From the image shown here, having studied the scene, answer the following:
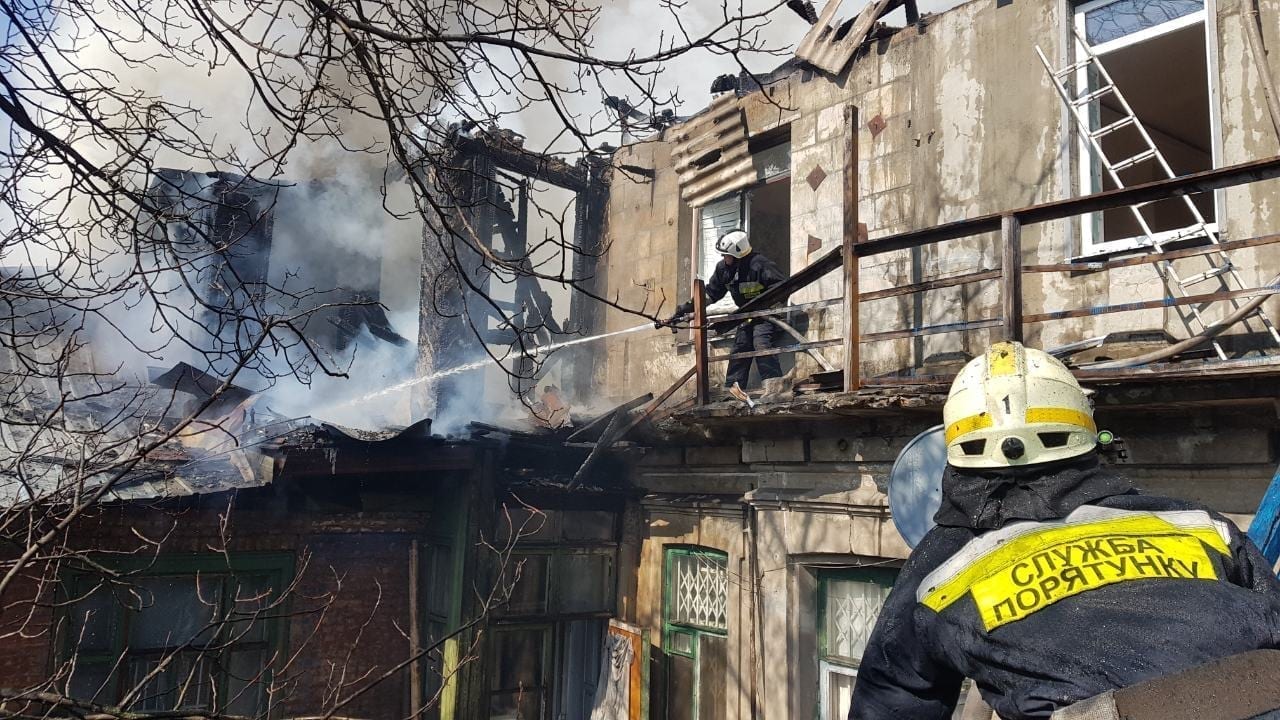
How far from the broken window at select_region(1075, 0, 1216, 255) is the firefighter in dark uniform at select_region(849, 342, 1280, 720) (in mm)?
4278

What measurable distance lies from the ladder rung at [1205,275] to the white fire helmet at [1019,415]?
141 inches

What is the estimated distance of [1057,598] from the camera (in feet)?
7.13

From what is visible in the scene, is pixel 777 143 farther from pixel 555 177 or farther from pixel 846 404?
pixel 846 404

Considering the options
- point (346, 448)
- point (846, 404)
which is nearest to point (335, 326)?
point (346, 448)

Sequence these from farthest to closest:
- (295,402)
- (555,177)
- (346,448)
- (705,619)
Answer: (295,402)
(555,177)
(705,619)
(346,448)

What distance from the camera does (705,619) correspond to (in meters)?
8.92

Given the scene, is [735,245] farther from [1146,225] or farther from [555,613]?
[555,613]

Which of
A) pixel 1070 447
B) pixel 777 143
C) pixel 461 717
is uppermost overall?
pixel 777 143

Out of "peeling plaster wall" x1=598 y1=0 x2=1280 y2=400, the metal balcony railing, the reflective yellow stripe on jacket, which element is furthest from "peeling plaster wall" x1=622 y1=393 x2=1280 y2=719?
the reflective yellow stripe on jacket

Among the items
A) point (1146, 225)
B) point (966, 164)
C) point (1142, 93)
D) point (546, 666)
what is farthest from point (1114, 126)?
point (546, 666)

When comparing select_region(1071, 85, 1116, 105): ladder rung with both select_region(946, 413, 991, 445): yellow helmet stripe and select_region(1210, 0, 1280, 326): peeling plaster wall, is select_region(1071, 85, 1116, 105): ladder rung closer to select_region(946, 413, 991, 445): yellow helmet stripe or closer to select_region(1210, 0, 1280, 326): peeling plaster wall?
select_region(1210, 0, 1280, 326): peeling plaster wall

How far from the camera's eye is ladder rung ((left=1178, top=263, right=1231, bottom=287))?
17.8 feet

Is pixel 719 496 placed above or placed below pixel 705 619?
above

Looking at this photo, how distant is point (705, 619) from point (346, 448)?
394 cm
